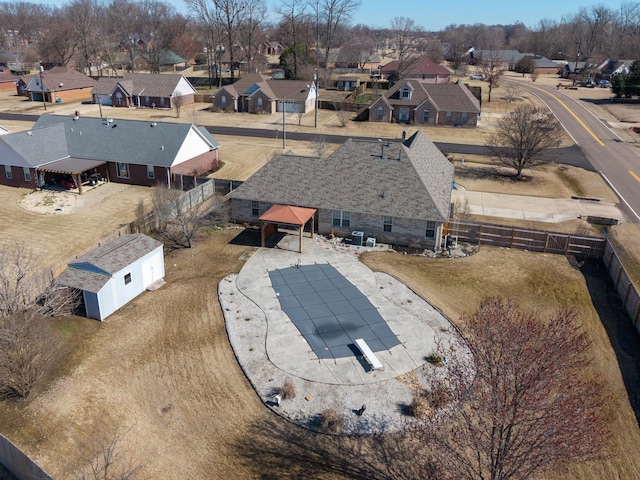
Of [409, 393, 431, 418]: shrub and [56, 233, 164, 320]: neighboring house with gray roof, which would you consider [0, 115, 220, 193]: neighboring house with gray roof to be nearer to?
[56, 233, 164, 320]: neighboring house with gray roof

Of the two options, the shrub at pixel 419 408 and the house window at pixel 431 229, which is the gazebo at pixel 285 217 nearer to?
the house window at pixel 431 229

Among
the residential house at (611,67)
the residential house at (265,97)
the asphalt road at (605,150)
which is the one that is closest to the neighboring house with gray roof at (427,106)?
the residential house at (265,97)

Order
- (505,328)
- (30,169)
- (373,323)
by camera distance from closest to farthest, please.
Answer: (505,328), (373,323), (30,169)

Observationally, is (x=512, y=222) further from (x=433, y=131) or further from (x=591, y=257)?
(x=433, y=131)

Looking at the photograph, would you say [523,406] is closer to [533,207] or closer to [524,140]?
[533,207]

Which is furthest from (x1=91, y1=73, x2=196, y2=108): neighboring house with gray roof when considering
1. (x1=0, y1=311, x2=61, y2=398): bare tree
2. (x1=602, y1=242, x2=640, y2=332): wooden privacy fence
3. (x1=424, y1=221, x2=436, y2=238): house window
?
(x1=602, y1=242, x2=640, y2=332): wooden privacy fence

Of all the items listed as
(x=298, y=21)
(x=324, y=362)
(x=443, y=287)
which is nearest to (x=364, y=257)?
(x=443, y=287)
